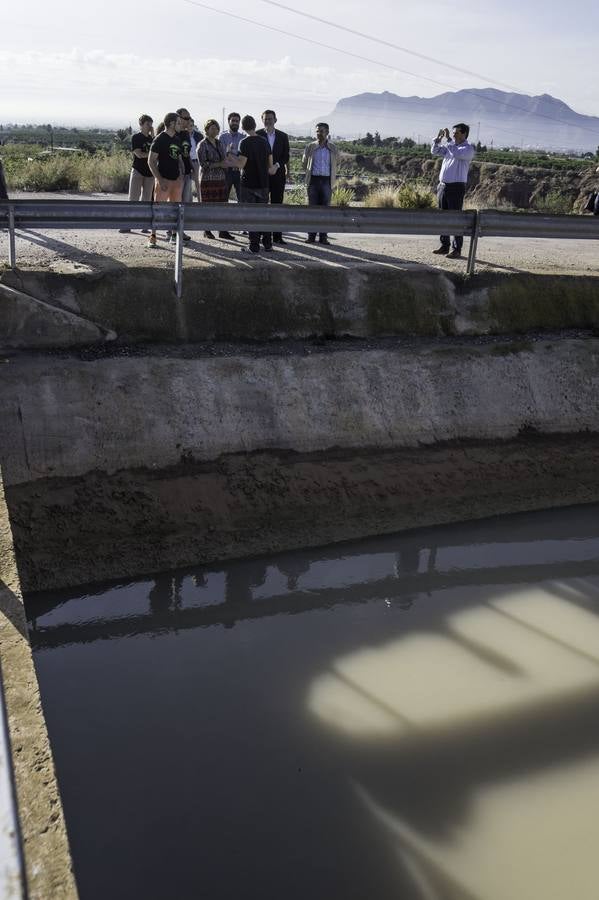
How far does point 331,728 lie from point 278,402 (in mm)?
4319

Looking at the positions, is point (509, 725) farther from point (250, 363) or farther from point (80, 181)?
point (80, 181)

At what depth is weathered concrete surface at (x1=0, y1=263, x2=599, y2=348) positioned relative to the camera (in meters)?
9.74

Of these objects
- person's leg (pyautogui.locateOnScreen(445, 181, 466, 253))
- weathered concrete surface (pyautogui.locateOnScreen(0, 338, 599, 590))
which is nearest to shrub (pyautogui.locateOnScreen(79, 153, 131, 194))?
person's leg (pyautogui.locateOnScreen(445, 181, 466, 253))

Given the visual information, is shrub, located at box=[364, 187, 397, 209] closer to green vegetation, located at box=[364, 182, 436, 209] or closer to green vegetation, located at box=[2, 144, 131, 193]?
green vegetation, located at box=[364, 182, 436, 209]

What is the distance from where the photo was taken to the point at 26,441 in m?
8.54

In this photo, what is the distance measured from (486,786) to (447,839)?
0.61 m

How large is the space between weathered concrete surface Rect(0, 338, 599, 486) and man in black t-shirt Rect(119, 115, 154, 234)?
463cm

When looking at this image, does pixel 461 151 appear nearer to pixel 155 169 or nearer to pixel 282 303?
pixel 282 303

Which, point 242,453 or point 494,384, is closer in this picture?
point 242,453

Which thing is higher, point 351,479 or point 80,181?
point 80,181

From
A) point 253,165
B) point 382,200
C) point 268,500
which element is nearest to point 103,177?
Result: point 382,200

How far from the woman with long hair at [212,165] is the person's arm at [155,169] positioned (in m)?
0.73

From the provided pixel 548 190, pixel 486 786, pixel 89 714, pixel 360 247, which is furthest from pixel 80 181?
pixel 548 190

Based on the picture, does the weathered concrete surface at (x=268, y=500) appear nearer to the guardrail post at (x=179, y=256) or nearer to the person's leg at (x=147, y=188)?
the guardrail post at (x=179, y=256)
